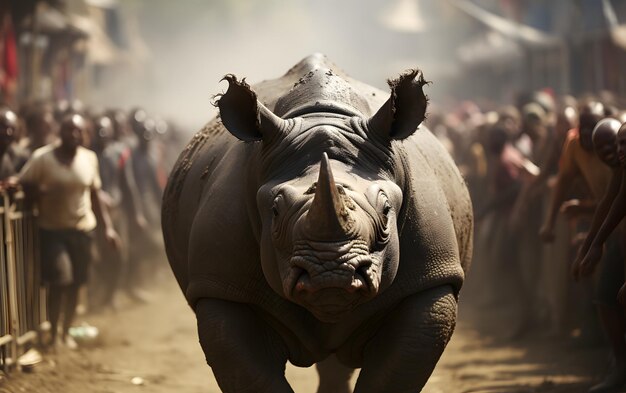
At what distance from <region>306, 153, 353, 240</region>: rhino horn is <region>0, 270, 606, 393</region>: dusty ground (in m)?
4.01

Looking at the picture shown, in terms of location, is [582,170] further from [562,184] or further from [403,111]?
[403,111]

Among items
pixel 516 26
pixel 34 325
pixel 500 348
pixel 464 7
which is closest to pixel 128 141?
pixel 34 325

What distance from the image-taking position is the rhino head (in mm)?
4449

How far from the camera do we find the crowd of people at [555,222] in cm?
734

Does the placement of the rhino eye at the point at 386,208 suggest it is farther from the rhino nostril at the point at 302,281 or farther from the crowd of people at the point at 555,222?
the crowd of people at the point at 555,222

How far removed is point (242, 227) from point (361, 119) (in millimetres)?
762

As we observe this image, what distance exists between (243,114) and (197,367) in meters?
4.47

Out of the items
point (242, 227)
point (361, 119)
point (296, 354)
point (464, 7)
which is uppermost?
point (361, 119)

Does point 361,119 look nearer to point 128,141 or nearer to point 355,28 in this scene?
point 128,141

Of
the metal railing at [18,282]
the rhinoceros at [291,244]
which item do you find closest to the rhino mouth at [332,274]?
the rhinoceros at [291,244]

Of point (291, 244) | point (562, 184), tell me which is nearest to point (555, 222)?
point (562, 184)

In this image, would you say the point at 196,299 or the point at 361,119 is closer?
the point at 361,119

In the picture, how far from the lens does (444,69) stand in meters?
49.8

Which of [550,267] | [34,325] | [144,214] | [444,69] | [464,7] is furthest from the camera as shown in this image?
[444,69]
